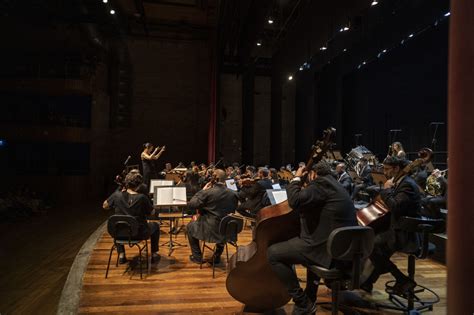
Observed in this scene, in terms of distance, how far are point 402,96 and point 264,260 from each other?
32.8ft

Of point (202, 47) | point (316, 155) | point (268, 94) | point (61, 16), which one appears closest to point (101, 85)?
point (61, 16)

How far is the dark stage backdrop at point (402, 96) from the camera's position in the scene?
9.16 m

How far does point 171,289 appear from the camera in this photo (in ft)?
12.6

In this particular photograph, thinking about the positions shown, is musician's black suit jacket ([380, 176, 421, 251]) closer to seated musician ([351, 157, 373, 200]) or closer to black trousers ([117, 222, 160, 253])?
black trousers ([117, 222, 160, 253])

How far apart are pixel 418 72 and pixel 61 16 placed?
465 inches

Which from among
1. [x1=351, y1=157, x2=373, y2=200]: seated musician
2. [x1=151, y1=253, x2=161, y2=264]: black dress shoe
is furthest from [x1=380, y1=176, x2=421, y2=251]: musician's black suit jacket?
[x1=351, y1=157, x2=373, y2=200]: seated musician

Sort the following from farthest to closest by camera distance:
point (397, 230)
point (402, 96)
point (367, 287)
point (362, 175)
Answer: point (402, 96), point (362, 175), point (367, 287), point (397, 230)

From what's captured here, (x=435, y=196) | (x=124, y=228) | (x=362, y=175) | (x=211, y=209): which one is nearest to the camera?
(x=124, y=228)

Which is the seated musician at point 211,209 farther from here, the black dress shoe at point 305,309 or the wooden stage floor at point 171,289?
the black dress shoe at point 305,309

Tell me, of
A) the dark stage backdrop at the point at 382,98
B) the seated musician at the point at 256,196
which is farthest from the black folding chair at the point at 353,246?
the dark stage backdrop at the point at 382,98

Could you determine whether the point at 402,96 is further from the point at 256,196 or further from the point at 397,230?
the point at 397,230

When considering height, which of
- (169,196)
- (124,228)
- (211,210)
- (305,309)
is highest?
(169,196)

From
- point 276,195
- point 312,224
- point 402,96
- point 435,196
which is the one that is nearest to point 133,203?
point 276,195

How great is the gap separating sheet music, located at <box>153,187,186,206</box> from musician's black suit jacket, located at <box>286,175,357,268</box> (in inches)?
105
